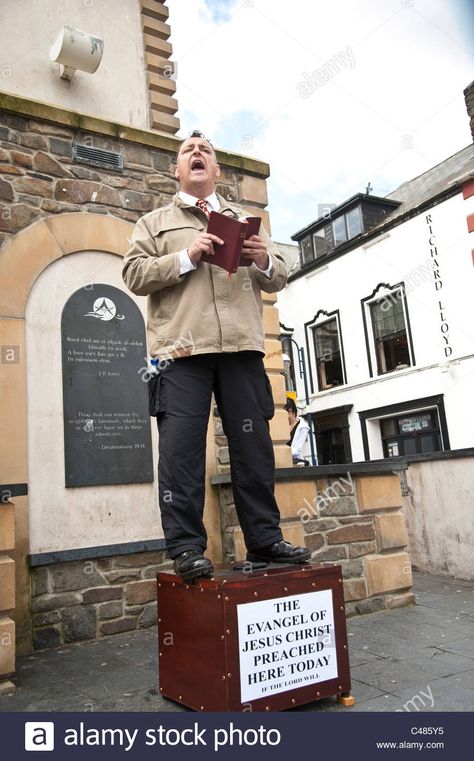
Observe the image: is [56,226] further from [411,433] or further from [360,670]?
[411,433]

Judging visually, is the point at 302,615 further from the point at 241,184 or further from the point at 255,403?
the point at 241,184

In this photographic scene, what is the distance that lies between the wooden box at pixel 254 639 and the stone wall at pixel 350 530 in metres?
1.98

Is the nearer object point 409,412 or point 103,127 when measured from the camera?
point 103,127

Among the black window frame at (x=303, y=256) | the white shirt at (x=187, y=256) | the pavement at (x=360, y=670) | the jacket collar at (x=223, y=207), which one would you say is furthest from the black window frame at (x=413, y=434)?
the white shirt at (x=187, y=256)

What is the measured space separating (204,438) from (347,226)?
51.8ft

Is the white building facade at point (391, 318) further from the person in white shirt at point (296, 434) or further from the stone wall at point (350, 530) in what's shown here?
the stone wall at point (350, 530)

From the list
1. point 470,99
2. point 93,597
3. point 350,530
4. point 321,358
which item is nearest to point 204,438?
point 93,597

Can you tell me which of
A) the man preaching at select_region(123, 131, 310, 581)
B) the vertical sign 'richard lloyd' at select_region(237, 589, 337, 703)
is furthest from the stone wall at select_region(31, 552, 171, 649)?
the vertical sign 'richard lloyd' at select_region(237, 589, 337, 703)

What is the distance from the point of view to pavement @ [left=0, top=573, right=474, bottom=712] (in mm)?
2695

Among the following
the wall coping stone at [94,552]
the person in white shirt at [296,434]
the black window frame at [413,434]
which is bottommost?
the wall coping stone at [94,552]

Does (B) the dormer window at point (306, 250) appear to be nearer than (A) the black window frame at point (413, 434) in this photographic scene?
No

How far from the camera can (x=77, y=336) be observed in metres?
4.70

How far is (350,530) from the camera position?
501cm

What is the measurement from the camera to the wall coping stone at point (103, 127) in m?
4.74
